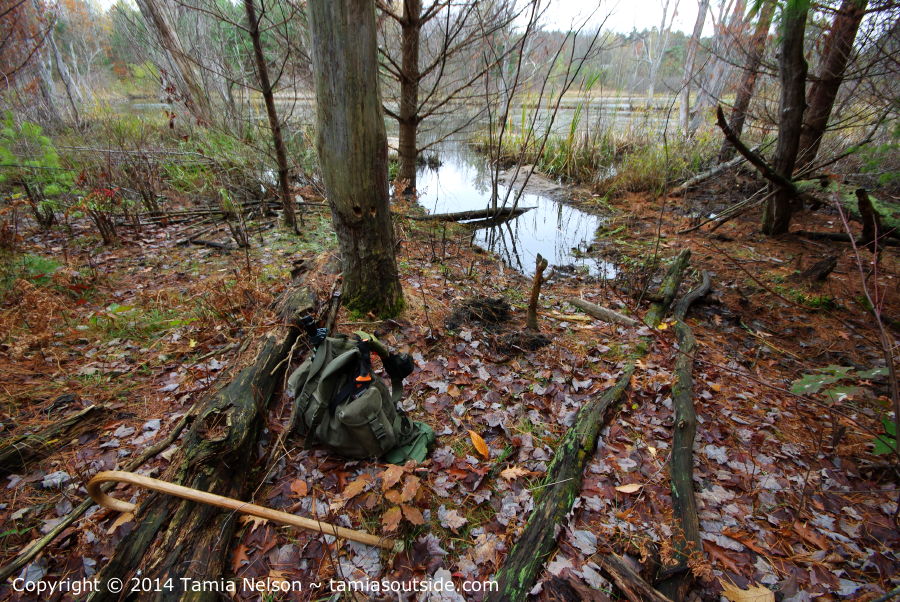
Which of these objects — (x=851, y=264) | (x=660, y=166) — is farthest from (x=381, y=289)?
(x=660, y=166)

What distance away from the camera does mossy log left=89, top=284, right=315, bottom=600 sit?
1536mm

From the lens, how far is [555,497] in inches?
81.3

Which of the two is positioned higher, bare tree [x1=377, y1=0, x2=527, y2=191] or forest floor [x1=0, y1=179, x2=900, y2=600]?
bare tree [x1=377, y1=0, x2=527, y2=191]

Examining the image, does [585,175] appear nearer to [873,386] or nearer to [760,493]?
[873,386]

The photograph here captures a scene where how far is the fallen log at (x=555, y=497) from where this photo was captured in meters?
1.72

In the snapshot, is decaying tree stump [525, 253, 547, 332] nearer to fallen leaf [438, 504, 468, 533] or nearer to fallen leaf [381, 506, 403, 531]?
fallen leaf [438, 504, 468, 533]

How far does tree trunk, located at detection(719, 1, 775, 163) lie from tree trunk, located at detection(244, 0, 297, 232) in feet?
22.6

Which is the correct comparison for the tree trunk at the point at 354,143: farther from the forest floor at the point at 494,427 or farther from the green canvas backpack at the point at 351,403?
the green canvas backpack at the point at 351,403

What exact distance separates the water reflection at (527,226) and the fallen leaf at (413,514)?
4.80 m

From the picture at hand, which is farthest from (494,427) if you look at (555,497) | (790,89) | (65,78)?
(65,78)

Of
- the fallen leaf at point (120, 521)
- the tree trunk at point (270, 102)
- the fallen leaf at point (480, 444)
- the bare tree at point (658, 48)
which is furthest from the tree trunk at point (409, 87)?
the bare tree at point (658, 48)

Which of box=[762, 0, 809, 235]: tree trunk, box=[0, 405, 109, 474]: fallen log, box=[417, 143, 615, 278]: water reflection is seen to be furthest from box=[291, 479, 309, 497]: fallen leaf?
box=[762, 0, 809, 235]: tree trunk

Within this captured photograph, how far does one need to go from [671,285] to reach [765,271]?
6.20 feet

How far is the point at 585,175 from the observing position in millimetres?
10469
